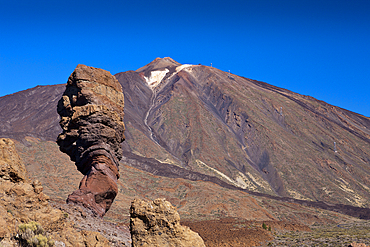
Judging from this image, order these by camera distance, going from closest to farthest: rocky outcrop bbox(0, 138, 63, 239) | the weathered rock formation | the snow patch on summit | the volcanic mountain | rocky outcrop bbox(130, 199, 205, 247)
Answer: rocky outcrop bbox(0, 138, 63, 239), rocky outcrop bbox(130, 199, 205, 247), the weathered rock formation, the volcanic mountain, the snow patch on summit

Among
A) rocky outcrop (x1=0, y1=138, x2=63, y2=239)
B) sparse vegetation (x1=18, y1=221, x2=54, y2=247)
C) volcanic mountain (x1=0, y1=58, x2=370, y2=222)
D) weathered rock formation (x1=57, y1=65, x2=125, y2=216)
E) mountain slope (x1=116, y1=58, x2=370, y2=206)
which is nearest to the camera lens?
sparse vegetation (x1=18, y1=221, x2=54, y2=247)

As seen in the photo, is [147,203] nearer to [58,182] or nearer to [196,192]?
[58,182]

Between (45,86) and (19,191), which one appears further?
(45,86)

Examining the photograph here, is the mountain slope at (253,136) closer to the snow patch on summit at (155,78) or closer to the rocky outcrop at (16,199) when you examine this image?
the snow patch on summit at (155,78)

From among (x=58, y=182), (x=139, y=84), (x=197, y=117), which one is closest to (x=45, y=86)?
(x=139, y=84)

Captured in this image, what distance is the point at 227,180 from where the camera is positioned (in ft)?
219

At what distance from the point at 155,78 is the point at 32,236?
118179mm

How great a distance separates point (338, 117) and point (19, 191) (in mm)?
117202

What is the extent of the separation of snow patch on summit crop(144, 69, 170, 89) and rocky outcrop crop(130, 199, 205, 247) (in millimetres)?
111339

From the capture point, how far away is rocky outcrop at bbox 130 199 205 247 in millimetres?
7492

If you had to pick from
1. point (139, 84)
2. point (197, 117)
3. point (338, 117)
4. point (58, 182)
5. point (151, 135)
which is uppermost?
point (338, 117)

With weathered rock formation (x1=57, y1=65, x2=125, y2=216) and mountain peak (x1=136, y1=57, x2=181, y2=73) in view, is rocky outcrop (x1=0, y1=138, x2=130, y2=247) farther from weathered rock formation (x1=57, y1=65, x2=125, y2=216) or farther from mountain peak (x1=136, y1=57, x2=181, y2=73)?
mountain peak (x1=136, y1=57, x2=181, y2=73)

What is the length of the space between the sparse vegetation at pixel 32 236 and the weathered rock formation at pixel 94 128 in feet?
21.2

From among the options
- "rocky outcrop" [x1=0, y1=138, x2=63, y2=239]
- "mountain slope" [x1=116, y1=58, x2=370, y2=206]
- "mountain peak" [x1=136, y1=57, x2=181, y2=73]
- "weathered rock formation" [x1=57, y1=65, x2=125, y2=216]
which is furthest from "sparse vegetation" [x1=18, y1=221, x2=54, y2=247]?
"mountain peak" [x1=136, y1=57, x2=181, y2=73]
